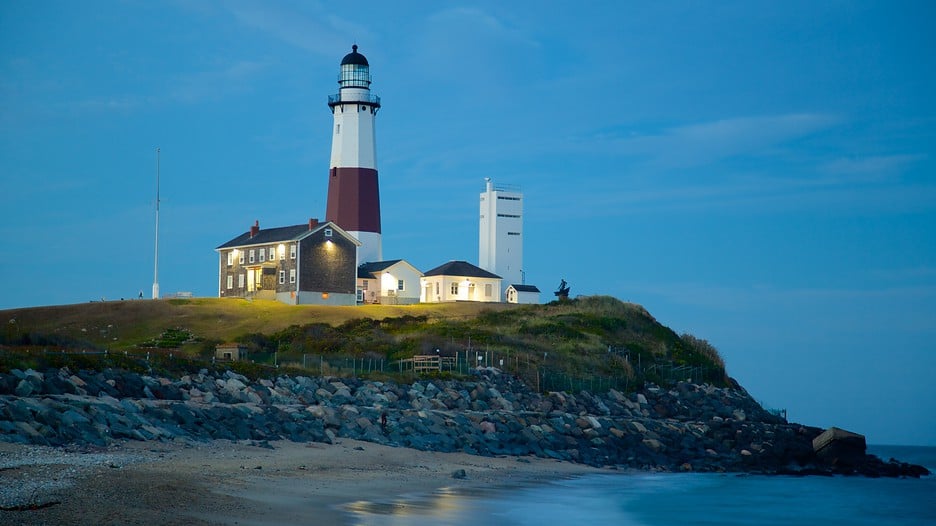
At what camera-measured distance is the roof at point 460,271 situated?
57469 mm

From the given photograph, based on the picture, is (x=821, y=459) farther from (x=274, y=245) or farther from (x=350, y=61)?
(x=350, y=61)

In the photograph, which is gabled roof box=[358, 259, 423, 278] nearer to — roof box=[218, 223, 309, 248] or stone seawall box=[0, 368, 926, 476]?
roof box=[218, 223, 309, 248]

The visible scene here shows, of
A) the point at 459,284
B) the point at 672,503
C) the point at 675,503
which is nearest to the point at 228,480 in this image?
the point at 672,503

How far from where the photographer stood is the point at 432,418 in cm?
2688

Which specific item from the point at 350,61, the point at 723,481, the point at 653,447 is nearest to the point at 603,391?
the point at 653,447

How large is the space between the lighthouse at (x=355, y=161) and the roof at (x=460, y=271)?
361cm

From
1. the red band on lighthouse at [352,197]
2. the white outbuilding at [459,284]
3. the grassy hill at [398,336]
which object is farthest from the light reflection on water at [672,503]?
the red band on lighthouse at [352,197]

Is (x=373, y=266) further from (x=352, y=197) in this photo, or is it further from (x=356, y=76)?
(x=356, y=76)

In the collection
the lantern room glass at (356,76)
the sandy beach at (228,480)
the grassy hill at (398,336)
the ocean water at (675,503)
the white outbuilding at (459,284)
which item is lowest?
the ocean water at (675,503)

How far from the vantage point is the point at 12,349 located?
2580cm

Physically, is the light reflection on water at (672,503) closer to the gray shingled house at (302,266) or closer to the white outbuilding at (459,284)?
the gray shingled house at (302,266)

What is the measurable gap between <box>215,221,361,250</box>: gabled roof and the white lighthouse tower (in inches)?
370

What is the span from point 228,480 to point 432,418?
10961 mm

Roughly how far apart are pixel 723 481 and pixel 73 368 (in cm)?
1585
